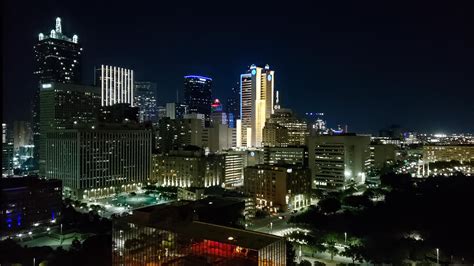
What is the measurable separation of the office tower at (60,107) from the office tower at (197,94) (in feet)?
86.8

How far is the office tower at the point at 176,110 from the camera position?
197 ft

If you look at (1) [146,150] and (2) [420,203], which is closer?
(2) [420,203]

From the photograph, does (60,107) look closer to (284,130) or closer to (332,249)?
(284,130)

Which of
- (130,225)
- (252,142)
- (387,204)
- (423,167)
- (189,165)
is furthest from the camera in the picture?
(252,142)

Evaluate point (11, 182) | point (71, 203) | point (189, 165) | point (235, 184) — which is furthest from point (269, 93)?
point (11, 182)

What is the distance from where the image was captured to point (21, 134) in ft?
152

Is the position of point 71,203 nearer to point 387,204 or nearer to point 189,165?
point 189,165

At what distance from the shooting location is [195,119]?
40562mm

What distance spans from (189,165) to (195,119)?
39.8 ft

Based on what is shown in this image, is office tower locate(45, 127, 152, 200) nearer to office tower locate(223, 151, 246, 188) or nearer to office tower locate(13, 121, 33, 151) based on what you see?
office tower locate(223, 151, 246, 188)

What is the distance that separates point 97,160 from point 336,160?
18.7m

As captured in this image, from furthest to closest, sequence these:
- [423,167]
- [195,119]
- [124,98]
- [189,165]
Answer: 1. [124,98]
2. [195,119]
3. [423,167]
4. [189,165]

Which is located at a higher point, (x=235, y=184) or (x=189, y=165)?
(x=189, y=165)

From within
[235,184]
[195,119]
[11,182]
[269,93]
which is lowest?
[235,184]
